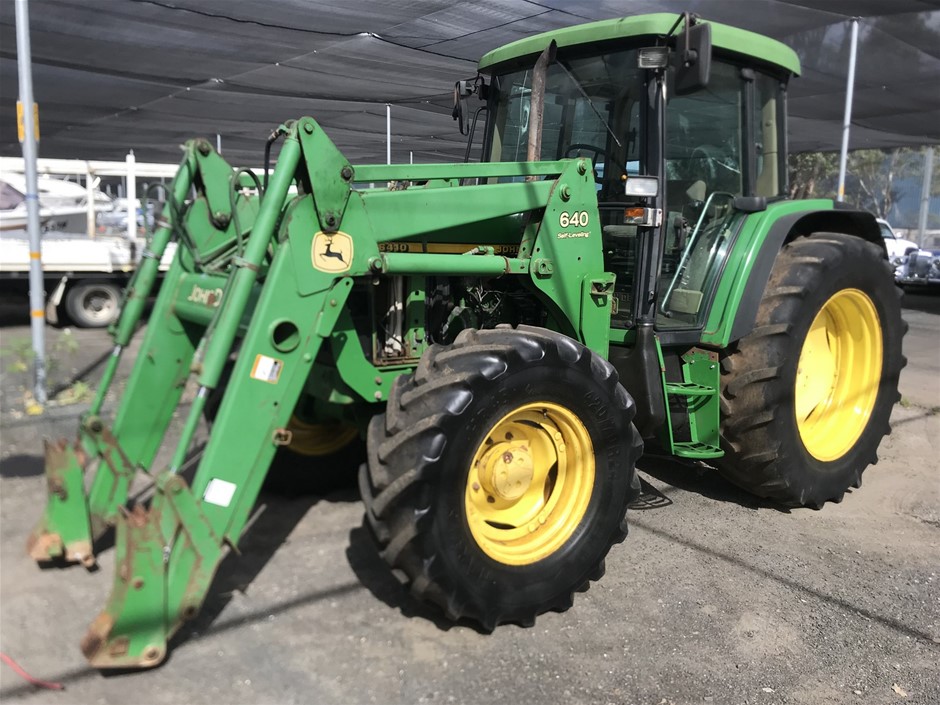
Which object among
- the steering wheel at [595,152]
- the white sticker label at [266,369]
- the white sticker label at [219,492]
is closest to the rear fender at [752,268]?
the steering wheel at [595,152]

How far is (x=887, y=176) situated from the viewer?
40.4 m

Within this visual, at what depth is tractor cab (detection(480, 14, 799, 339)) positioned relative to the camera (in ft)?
12.0

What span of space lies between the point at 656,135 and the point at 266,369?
2.23 meters

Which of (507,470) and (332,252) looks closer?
(332,252)

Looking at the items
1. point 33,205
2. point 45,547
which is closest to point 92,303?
Answer: point 33,205

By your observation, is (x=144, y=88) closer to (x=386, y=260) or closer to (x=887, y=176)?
(x=386, y=260)

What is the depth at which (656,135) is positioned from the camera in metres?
3.64

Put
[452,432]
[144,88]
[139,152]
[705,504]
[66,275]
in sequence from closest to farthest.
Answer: [452,432] < [705,504] < [144,88] < [66,275] < [139,152]

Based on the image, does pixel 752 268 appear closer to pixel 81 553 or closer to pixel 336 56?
pixel 81 553

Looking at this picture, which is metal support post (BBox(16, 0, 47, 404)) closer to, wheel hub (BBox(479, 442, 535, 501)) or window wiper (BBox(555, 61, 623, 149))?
window wiper (BBox(555, 61, 623, 149))

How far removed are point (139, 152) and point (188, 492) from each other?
1544 cm

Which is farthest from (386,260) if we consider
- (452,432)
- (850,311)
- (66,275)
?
(66,275)

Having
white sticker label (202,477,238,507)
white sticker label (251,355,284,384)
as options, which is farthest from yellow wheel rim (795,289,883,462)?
white sticker label (202,477,238,507)

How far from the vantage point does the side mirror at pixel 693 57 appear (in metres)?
3.24
